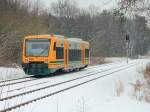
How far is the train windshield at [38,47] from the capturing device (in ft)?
84.8

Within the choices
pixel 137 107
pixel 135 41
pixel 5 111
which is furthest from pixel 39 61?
pixel 135 41

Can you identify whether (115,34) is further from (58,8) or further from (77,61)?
(77,61)

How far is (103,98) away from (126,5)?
30.3 ft

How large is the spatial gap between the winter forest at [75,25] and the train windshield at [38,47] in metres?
2.84

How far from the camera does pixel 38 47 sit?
2597 centimetres

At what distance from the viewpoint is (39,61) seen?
25.7 m

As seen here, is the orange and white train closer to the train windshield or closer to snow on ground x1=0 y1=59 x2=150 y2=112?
the train windshield

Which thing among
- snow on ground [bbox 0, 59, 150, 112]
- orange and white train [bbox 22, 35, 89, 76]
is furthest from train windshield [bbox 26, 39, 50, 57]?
snow on ground [bbox 0, 59, 150, 112]

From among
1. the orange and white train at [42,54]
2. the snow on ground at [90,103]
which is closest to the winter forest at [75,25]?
the orange and white train at [42,54]

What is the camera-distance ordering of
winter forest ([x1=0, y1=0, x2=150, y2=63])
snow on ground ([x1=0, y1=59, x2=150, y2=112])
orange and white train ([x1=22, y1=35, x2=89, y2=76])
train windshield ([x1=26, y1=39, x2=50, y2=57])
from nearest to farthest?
1. snow on ground ([x1=0, y1=59, x2=150, y2=112])
2. orange and white train ([x1=22, y1=35, x2=89, y2=76])
3. train windshield ([x1=26, y1=39, x2=50, y2=57])
4. winter forest ([x1=0, y1=0, x2=150, y2=63])

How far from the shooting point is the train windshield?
25.9m

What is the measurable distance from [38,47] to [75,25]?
62.9m

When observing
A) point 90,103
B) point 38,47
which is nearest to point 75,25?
point 38,47

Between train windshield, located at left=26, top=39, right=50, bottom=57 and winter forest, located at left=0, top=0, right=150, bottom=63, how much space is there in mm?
2841
